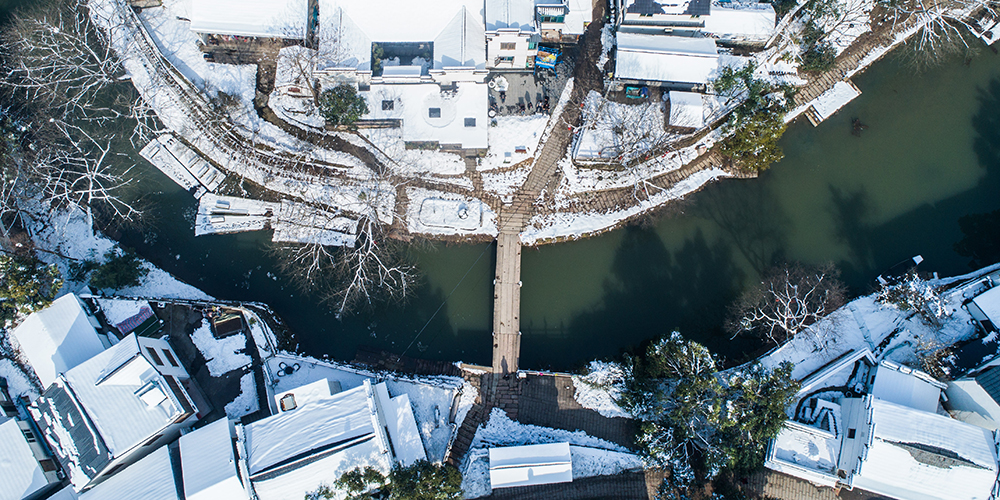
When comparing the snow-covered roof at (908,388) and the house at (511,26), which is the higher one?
the house at (511,26)

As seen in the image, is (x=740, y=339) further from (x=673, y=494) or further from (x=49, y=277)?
(x=49, y=277)

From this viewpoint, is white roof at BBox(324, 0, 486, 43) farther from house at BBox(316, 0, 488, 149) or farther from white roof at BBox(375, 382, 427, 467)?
white roof at BBox(375, 382, 427, 467)

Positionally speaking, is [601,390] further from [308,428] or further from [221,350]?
[221,350]

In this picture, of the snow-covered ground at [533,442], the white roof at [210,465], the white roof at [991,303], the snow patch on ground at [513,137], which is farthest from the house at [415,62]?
the white roof at [991,303]

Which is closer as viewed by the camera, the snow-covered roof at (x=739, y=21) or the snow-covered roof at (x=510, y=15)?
the snow-covered roof at (x=510, y=15)

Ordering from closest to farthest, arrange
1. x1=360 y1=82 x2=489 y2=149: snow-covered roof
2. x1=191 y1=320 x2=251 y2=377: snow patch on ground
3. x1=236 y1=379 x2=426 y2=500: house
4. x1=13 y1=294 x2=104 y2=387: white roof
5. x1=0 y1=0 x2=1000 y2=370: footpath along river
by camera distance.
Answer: x1=236 y1=379 x2=426 y2=500: house → x1=13 y1=294 x2=104 y2=387: white roof → x1=191 y1=320 x2=251 y2=377: snow patch on ground → x1=360 y1=82 x2=489 y2=149: snow-covered roof → x1=0 y1=0 x2=1000 y2=370: footpath along river

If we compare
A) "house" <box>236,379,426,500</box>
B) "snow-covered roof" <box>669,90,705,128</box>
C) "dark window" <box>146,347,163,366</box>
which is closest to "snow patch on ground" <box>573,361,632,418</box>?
"house" <box>236,379,426,500</box>

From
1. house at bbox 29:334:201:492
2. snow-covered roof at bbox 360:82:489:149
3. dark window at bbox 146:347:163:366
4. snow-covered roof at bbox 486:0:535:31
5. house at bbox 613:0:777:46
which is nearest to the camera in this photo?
house at bbox 29:334:201:492

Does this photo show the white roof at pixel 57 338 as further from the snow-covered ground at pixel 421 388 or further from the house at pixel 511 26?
the house at pixel 511 26
